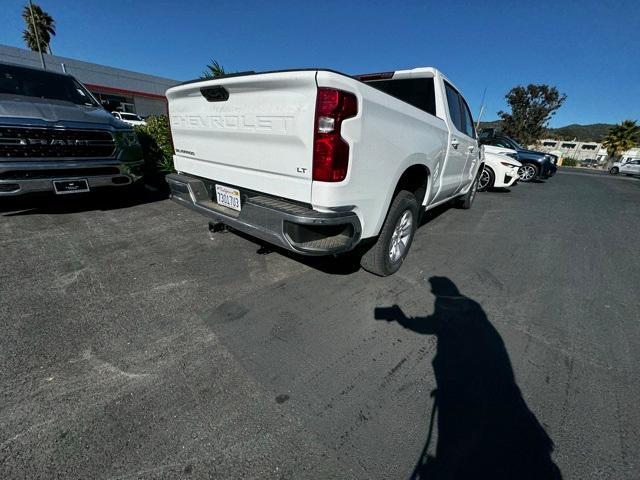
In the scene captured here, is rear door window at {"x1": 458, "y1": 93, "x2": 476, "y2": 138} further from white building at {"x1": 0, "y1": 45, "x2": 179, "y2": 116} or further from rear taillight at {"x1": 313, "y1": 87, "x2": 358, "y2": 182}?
white building at {"x1": 0, "y1": 45, "x2": 179, "y2": 116}

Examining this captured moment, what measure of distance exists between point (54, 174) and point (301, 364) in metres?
4.05

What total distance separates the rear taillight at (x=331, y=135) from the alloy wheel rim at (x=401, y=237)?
116 centimetres

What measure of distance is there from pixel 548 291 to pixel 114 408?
3776 mm

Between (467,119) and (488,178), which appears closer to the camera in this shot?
(467,119)

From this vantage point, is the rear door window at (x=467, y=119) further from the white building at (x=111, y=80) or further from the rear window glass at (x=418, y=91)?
the white building at (x=111, y=80)

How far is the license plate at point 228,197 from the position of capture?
103 inches

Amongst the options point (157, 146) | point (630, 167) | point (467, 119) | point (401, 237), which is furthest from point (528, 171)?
point (630, 167)

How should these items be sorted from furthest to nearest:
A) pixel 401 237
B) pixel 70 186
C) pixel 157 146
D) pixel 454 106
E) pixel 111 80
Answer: pixel 111 80 → pixel 157 146 → pixel 454 106 → pixel 70 186 → pixel 401 237

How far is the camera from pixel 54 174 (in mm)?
3715

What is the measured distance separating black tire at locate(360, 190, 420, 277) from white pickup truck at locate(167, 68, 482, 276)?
0.01 meters

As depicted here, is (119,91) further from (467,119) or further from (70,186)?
(467,119)

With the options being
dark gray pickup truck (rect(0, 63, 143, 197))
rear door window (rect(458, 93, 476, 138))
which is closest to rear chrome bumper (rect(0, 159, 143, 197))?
dark gray pickup truck (rect(0, 63, 143, 197))

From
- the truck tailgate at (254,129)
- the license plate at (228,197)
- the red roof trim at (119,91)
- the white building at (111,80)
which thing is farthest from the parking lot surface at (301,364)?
the red roof trim at (119,91)

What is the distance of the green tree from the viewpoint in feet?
144
